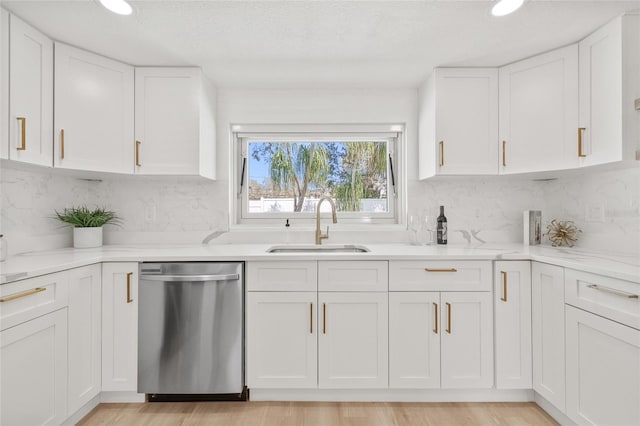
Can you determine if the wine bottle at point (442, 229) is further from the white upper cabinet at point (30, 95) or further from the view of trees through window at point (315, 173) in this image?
the white upper cabinet at point (30, 95)

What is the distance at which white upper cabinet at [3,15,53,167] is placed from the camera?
163 centimetres

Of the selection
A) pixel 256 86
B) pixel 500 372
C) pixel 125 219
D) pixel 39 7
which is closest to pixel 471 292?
pixel 500 372

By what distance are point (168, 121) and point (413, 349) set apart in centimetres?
214

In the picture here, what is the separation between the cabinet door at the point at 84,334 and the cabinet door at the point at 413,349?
1.68 m

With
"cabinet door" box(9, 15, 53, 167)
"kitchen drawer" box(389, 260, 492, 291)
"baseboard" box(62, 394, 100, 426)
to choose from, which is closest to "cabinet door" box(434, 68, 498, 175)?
"kitchen drawer" box(389, 260, 492, 291)

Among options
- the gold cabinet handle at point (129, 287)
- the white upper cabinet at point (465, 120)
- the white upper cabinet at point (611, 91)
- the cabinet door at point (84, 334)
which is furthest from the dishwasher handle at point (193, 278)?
the white upper cabinet at point (611, 91)

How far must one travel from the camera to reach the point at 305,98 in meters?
2.56

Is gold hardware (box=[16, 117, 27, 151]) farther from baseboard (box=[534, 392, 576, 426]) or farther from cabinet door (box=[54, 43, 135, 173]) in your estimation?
baseboard (box=[534, 392, 576, 426])

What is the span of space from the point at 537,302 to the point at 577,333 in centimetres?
28

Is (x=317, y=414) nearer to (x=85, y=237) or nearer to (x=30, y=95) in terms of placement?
(x=85, y=237)

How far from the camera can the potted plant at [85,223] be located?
2240mm

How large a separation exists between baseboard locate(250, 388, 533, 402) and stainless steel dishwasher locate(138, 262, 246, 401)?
0.33m

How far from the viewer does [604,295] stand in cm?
144

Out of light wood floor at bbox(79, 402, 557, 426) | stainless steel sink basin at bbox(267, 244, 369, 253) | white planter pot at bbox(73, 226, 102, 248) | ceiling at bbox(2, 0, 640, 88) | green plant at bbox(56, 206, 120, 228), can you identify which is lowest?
light wood floor at bbox(79, 402, 557, 426)
